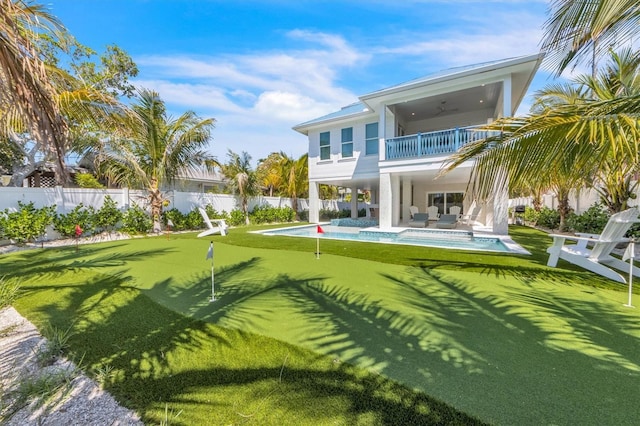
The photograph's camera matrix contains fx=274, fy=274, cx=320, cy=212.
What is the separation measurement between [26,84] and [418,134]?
1282 centimetres

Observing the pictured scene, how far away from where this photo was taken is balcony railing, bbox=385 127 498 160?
11980 millimetres

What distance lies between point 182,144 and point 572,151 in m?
15.0

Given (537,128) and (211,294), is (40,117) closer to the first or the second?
(211,294)

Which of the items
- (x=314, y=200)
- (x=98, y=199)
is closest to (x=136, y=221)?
(x=98, y=199)

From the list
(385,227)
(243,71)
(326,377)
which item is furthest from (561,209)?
(243,71)

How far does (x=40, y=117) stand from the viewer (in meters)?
3.20

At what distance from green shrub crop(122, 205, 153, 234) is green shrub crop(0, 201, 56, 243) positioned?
2.75 meters

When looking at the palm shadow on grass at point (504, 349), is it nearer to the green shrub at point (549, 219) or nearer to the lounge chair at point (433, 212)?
the green shrub at point (549, 219)

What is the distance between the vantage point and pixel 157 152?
13.7 m

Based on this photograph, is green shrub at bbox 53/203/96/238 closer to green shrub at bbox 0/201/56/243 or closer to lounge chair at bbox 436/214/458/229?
green shrub at bbox 0/201/56/243

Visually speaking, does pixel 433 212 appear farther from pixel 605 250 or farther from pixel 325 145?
pixel 605 250

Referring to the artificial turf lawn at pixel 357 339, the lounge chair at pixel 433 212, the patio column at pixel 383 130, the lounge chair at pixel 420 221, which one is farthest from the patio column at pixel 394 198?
the artificial turf lawn at pixel 357 339

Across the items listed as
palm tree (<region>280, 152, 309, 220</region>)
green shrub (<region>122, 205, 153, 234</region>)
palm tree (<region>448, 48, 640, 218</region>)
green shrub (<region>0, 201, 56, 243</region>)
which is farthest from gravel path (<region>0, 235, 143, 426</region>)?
palm tree (<region>280, 152, 309, 220</region>)

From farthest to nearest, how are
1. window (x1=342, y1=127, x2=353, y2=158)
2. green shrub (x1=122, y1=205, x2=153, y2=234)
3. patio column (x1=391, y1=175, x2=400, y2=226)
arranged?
window (x1=342, y1=127, x2=353, y2=158) < patio column (x1=391, y1=175, x2=400, y2=226) < green shrub (x1=122, y1=205, x2=153, y2=234)
